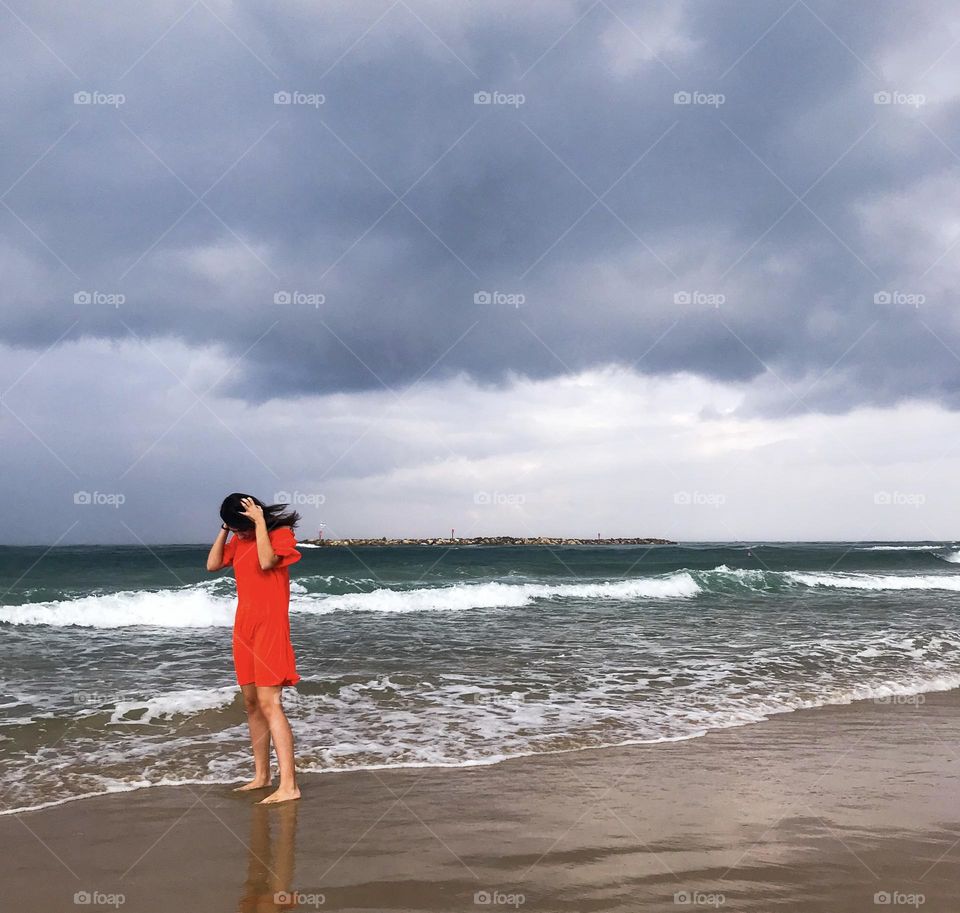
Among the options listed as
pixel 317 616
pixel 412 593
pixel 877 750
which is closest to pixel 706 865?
pixel 877 750

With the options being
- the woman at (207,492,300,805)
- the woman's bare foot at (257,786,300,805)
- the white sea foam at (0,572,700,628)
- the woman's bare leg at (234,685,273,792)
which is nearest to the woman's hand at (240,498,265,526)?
the woman at (207,492,300,805)

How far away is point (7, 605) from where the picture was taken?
70.0 ft

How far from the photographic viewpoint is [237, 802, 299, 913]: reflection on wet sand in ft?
11.7

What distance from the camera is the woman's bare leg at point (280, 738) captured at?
16.5ft

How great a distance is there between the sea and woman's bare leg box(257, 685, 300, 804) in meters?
0.81

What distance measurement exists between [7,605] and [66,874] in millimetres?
20858

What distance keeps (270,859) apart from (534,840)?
1.46 m

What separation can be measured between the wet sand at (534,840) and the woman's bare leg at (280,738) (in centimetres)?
14

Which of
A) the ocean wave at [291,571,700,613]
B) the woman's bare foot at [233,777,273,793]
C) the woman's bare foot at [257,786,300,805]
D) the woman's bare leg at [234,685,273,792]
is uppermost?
the woman's bare leg at [234,685,273,792]

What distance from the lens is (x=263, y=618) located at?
5078 mm

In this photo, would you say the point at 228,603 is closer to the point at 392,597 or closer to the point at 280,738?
the point at 392,597

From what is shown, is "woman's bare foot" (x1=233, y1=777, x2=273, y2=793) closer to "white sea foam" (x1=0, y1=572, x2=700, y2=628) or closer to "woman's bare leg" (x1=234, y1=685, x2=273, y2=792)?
"woman's bare leg" (x1=234, y1=685, x2=273, y2=792)

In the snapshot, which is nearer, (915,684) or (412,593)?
(915,684)

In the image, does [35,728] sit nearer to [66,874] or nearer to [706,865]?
[66,874]
